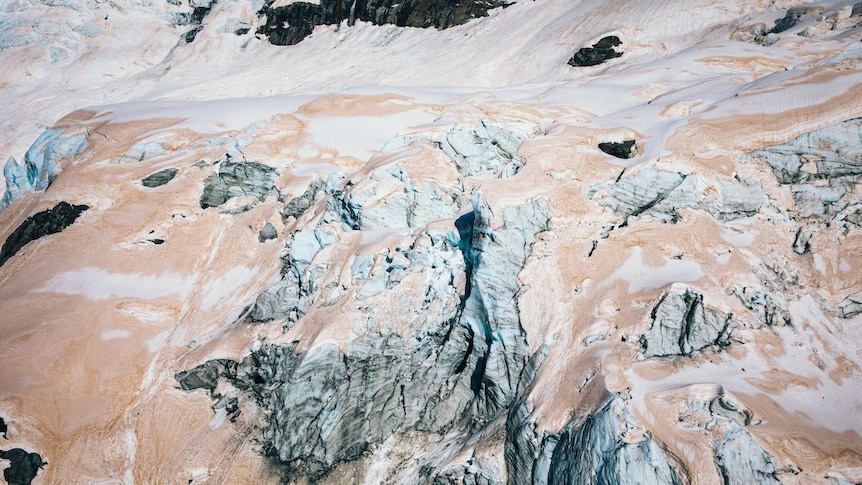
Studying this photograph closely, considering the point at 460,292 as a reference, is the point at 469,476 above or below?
below

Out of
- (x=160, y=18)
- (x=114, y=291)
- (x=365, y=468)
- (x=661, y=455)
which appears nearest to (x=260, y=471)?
(x=365, y=468)

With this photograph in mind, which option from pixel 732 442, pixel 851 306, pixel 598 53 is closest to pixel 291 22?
pixel 598 53

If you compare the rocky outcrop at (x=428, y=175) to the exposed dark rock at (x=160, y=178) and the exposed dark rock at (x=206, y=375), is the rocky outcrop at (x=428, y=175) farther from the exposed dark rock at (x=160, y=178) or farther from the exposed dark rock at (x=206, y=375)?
the exposed dark rock at (x=160, y=178)

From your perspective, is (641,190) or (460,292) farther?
(460,292)

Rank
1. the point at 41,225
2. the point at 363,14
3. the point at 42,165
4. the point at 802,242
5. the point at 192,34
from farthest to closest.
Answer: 1. the point at 192,34
2. the point at 363,14
3. the point at 42,165
4. the point at 41,225
5. the point at 802,242

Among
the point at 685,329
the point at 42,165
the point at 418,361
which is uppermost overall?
the point at 685,329

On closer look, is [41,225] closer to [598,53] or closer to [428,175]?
[428,175]

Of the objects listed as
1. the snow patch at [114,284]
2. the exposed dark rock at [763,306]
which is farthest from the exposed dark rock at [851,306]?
the snow patch at [114,284]
